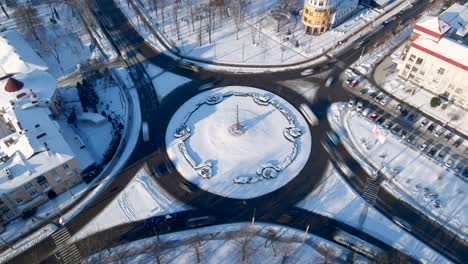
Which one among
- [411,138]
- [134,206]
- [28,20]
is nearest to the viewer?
[134,206]

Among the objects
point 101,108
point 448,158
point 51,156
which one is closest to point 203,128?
point 101,108

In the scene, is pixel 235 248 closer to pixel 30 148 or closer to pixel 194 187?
pixel 194 187

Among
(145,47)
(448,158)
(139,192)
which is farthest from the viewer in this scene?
(145,47)

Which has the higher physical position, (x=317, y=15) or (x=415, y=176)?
(x=317, y=15)

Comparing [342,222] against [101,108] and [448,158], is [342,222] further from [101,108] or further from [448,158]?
[101,108]

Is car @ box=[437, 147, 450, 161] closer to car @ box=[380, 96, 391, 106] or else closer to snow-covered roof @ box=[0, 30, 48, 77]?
car @ box=[380, 96, 391, 106]

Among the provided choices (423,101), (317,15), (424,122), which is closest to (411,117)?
(424,122)
